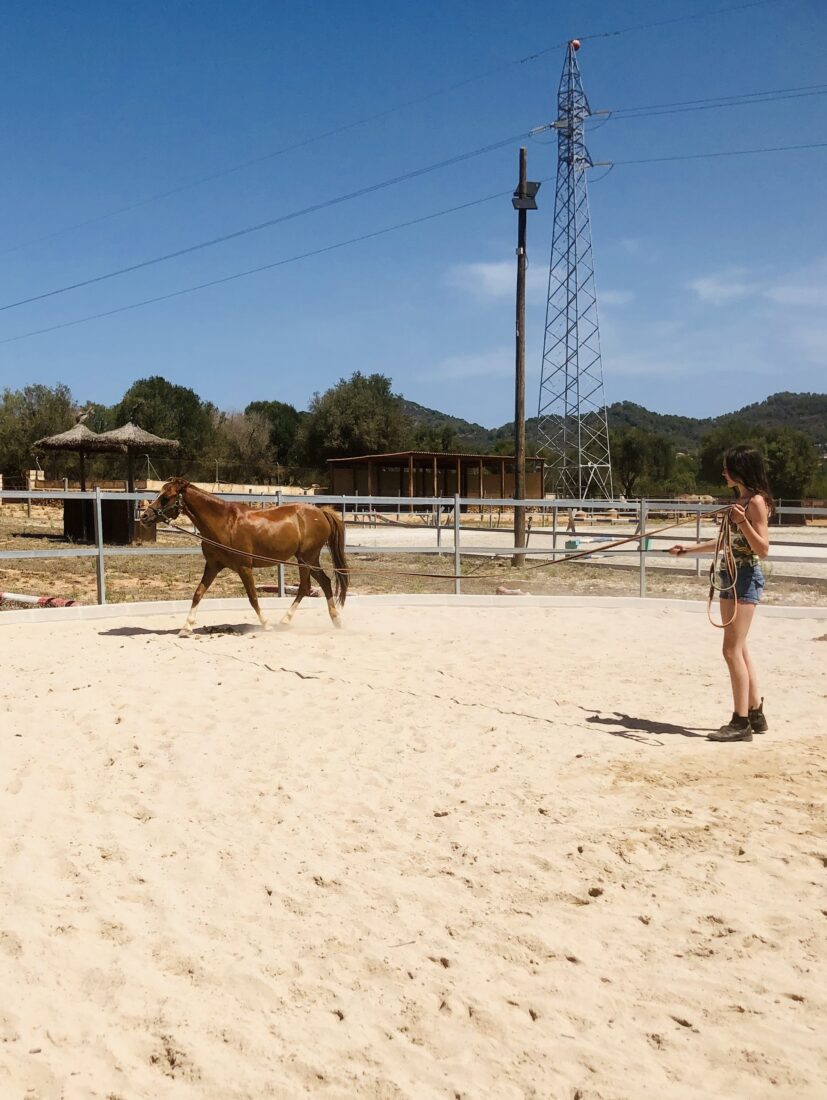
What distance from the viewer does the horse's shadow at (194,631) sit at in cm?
823

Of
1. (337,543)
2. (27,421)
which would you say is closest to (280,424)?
(27,421)

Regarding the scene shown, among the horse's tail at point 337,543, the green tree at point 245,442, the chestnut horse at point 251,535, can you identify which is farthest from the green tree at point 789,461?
the chestnut horse at point 251,535

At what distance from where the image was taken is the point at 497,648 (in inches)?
309

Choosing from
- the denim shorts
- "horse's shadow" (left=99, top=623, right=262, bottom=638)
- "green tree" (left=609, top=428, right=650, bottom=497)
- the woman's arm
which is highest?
"green tree" (left=609, top=428, right=650, bottom=497)

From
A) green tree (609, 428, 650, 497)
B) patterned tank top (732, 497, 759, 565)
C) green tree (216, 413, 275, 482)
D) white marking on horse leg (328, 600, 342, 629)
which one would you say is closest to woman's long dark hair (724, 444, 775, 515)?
patterned tank top (732, 497, 759, 565)

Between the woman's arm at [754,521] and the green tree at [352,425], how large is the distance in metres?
59.1

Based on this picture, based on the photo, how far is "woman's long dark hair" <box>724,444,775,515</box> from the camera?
494 centimetres

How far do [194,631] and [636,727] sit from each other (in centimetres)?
468

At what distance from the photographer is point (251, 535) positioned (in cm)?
863

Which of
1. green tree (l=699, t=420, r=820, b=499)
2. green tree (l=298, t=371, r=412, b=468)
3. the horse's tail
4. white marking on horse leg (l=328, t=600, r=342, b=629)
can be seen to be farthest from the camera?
green tree (l=298, t=371, r=412, b=468)

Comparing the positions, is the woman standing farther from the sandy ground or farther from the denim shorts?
the sandy ground

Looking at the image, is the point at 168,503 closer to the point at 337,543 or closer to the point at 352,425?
the point at 337,543

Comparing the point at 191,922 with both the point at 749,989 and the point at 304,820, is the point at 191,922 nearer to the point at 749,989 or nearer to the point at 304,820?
the point at 304,820

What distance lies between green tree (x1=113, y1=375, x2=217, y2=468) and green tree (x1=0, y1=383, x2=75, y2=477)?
326 inches
